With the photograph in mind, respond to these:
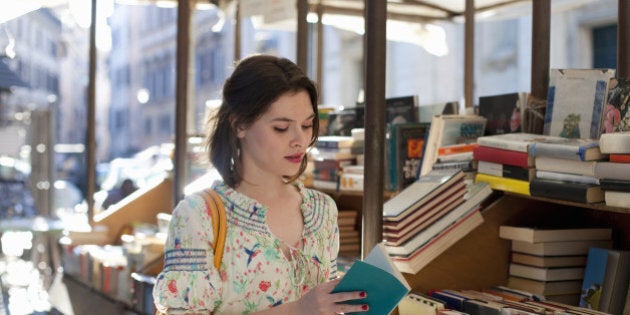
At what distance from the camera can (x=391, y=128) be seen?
323cm

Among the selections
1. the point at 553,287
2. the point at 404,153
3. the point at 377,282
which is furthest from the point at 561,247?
the point at 377,282

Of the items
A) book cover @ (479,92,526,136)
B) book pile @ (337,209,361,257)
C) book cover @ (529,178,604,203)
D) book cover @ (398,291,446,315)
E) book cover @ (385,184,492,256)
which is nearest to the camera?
book cover @ (529,178,604,203)

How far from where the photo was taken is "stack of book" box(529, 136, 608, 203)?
2232 mm

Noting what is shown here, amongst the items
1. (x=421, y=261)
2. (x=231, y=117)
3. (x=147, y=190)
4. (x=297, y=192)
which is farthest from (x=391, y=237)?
(x=147, y=190)

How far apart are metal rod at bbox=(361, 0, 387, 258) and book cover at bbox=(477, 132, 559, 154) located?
0.46m

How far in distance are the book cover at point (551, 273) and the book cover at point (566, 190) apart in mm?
329

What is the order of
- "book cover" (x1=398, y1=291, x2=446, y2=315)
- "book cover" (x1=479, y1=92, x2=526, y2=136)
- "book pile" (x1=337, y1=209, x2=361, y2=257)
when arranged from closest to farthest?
"book cover" (x1=398, y1=291, x2=446, y2=315) → "book cover" (x1=479, y1=92, x2=526, y2=136) → "book pile" (x1=337, y1=209, x2=361, y2=257)

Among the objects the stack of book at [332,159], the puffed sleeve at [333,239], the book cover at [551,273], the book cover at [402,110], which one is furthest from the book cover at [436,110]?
the puffed sleeve at [333,239]

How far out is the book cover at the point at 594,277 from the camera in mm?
2496

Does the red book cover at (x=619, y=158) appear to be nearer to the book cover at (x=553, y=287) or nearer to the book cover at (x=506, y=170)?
the book cover at (x=506, y=170)

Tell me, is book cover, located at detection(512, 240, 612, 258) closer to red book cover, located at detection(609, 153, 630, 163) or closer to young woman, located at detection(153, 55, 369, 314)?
red book cover, located at detection(609, 153, 630, 163)

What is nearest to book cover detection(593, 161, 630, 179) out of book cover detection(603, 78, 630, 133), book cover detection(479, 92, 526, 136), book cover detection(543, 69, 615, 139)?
book cover detection(603, 78, 630, 133)

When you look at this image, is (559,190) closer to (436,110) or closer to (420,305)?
(420,305)

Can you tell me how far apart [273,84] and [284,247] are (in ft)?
1.23
